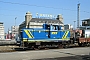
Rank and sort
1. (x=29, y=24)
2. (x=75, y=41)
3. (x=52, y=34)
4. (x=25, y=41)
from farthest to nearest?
(x=29, y=24) < (x=75, y=41) < (x=52, y=34) < (x=25, y=41)

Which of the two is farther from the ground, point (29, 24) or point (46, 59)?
point (29, 24)

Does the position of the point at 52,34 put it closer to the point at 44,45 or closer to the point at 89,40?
the point at 44,45

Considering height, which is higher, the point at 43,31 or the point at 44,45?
the point at 43,31

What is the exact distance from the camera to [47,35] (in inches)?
992

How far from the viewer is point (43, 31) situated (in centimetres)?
2497

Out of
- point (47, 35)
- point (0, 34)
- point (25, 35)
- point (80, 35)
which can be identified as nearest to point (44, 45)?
point (47, 35)

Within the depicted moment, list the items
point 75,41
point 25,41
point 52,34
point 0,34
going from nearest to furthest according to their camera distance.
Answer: point 25,41, point 52,34, point 75,41, point 0,34

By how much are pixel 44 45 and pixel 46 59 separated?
1069 centimetres

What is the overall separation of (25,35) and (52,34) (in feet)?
12.8

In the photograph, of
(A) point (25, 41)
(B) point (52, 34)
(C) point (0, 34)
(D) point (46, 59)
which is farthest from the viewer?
(C) point (0, 34)

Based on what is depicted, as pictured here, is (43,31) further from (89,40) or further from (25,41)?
(89,40)

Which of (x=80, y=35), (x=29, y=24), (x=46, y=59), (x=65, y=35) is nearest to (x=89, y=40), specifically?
(x=80, y=35)

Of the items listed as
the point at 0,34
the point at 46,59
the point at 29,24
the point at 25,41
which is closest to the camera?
the point at 46,59

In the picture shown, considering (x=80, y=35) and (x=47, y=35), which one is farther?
(x=80, y=35)
